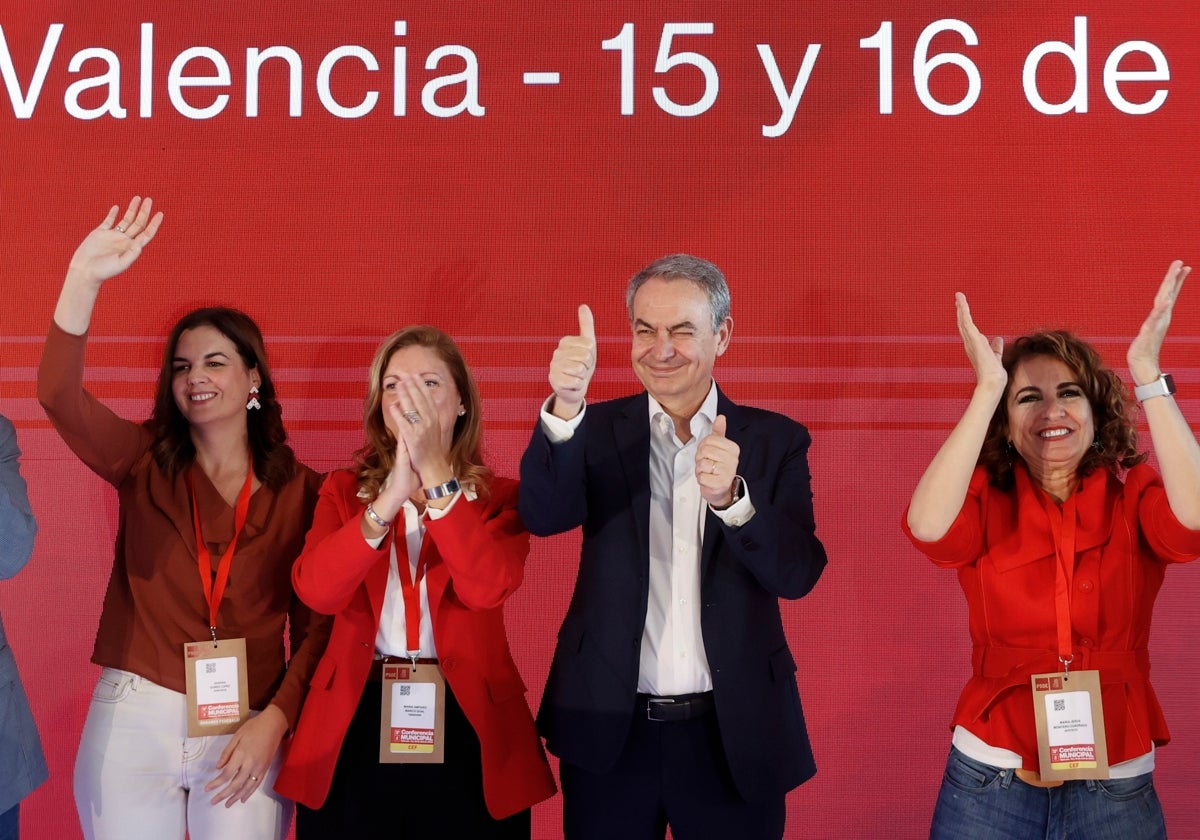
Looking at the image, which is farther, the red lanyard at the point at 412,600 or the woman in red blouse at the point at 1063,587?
the red lanyard at the point at 412,600

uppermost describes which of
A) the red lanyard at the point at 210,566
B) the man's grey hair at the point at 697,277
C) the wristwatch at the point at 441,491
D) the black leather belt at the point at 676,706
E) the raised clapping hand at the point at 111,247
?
the raised clapping hand at the point at 111,247

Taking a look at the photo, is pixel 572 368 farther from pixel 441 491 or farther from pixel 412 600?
pixel 412 600

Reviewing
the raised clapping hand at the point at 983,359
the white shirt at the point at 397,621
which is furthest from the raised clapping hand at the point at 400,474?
the raised clapping hand at the point at 983,359

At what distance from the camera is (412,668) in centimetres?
248

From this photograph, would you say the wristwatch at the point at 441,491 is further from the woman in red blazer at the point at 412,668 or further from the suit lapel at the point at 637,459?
the suit lapel at the point at 637,459

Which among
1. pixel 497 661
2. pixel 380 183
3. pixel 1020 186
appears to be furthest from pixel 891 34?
pixel 497 661

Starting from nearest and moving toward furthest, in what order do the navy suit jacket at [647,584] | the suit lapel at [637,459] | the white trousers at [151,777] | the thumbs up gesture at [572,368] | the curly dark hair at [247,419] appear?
1. the thumbs up gesture at [572,368]
2. the navy suit jacket at [647,584]
3. the suit lapel at [637,459]
4. the white trousers at [151,777]
5. the curly dark hair at [247,419]

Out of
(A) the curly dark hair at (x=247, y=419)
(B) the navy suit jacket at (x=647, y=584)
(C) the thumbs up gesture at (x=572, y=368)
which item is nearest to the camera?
(C) the thumbs up gesture at (x=572, y=368)

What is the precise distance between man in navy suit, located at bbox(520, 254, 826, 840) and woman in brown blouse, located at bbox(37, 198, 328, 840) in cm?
63

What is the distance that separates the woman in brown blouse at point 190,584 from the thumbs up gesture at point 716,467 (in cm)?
97

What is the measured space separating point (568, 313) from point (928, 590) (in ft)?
Answer: 4.14

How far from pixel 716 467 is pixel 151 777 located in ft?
4.38

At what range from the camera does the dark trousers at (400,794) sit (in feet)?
8.03

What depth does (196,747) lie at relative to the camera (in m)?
2.59
